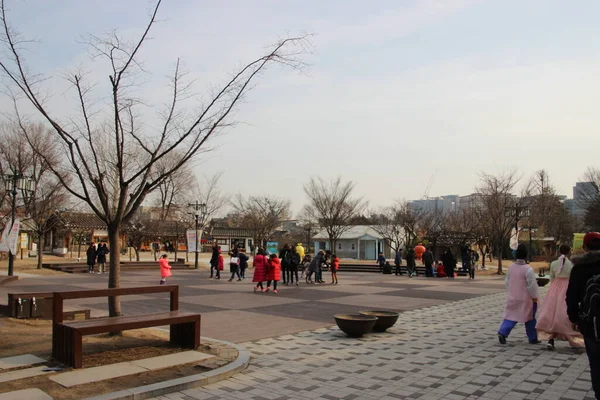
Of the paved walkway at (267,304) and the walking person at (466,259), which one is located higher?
the walking person at (466,259)

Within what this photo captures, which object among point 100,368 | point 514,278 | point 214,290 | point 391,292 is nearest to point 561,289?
point 514,278

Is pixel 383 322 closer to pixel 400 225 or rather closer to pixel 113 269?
pixel 113 269

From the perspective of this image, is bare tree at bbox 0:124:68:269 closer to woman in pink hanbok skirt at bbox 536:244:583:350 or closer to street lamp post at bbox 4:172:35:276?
street lamp post at bbox 4:172:35:276

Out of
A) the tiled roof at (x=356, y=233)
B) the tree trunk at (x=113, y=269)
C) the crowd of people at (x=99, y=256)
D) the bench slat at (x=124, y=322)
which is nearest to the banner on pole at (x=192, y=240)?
the crowd of people at (x=99, y=256)

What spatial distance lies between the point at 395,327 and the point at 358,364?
3466 millimetres

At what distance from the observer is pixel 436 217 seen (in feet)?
165

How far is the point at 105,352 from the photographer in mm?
7031

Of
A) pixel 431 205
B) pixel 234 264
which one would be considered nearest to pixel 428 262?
pixel 234 264

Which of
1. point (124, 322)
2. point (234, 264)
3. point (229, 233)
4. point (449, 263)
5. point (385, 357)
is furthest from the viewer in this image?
point (229, 233)

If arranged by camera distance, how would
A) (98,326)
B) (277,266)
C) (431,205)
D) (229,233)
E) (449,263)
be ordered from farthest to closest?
(229,233)
(431,205)
(449,263)
(277,266)
(98,326)

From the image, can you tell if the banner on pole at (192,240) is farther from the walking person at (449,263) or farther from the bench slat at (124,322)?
the bench slat at (124,322)

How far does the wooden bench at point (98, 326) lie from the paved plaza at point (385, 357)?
1081mm

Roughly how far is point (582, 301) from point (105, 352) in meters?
5.94

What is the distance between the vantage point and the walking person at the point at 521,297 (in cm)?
829
